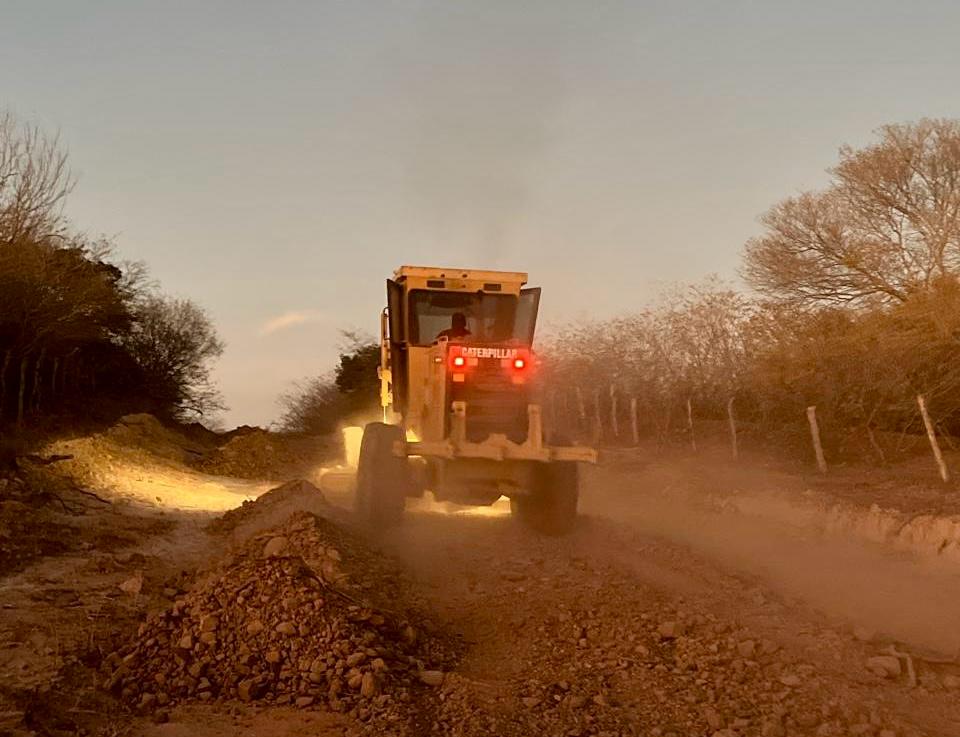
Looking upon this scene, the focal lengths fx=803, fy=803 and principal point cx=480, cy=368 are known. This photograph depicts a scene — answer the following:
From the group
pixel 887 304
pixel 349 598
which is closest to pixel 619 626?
pixel 349 598

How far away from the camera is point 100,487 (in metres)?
13.8

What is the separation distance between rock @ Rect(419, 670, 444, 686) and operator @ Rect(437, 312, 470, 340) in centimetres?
516

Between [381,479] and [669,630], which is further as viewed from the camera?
[381,479]

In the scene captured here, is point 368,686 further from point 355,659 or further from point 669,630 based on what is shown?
point 669,630

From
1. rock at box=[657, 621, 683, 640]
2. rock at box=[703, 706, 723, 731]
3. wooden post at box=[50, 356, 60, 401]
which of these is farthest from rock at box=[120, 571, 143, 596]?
wooden post at box=[50, 356, 60, 401]

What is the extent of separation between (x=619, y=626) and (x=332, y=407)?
40653 mm

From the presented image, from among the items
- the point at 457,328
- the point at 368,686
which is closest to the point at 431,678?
the point at 368,686

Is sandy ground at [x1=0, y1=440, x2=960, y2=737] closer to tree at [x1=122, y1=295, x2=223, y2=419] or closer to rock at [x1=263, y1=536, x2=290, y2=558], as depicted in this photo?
rock at [x1=263, y1=536, x2=290, y2=558]

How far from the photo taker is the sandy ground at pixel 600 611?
4469 mm

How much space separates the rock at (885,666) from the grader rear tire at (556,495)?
4.50 metres

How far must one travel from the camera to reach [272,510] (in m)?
10.9

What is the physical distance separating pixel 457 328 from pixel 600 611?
445 centimetres

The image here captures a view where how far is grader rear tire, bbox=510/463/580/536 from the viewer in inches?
373

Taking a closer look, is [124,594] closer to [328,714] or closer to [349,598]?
[349,598]
